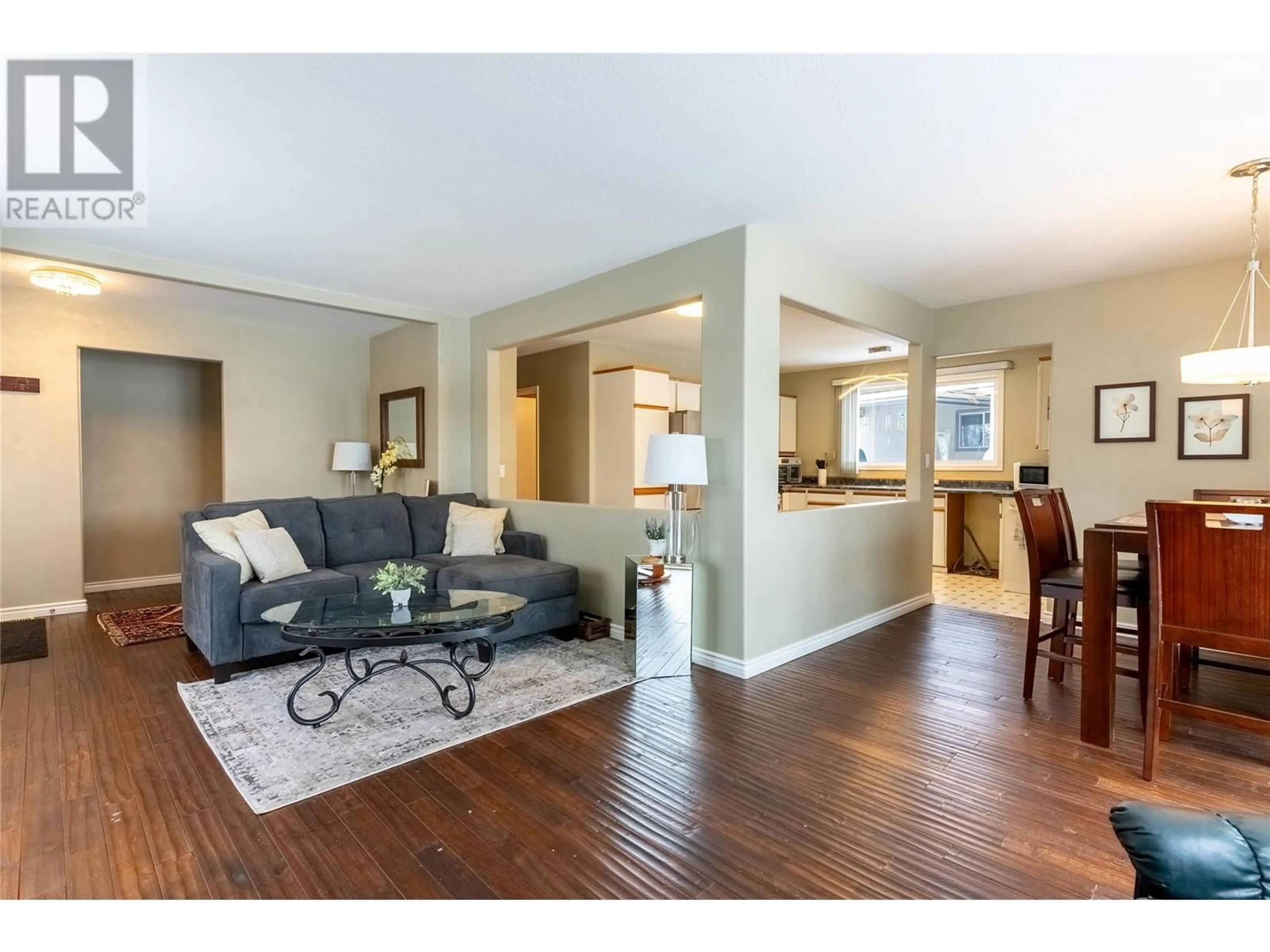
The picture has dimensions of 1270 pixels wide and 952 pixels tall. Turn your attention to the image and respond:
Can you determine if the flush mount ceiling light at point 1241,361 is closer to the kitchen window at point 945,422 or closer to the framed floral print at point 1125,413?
the framed floral print at point 1125,413

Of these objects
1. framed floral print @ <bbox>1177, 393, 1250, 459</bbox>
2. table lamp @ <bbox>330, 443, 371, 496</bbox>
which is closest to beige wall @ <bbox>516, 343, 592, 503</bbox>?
table lamp @ <bbox>330, 443, 371, 496</bbox>

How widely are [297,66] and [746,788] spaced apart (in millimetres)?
2909

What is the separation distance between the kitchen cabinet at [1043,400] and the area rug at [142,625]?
742 centimetres

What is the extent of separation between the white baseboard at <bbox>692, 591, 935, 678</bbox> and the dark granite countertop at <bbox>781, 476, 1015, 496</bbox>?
2.70 meters

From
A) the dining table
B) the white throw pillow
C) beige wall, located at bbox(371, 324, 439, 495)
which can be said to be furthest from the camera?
beige wall, located at bbox(371, 324, 439, 495)

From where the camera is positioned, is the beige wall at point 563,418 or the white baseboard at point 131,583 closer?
the white baseboard at point 131,583

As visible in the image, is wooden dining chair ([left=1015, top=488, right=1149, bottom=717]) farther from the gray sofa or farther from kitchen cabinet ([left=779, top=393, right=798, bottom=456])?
kitchen cabinet ([left=779, top=393, right=798, bottom=456])

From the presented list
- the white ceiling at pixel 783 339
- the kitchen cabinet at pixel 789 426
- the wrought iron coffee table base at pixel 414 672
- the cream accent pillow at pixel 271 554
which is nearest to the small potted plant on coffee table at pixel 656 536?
the wrought iron coffee table base at pixel 414 672

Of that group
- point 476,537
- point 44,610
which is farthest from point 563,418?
point 44,610

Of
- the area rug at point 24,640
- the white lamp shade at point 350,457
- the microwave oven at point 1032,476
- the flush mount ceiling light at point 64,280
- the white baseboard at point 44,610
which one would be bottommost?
the area rug at point 24,640

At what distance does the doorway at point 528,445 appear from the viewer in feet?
23.1

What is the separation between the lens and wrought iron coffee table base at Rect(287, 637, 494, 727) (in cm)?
269
